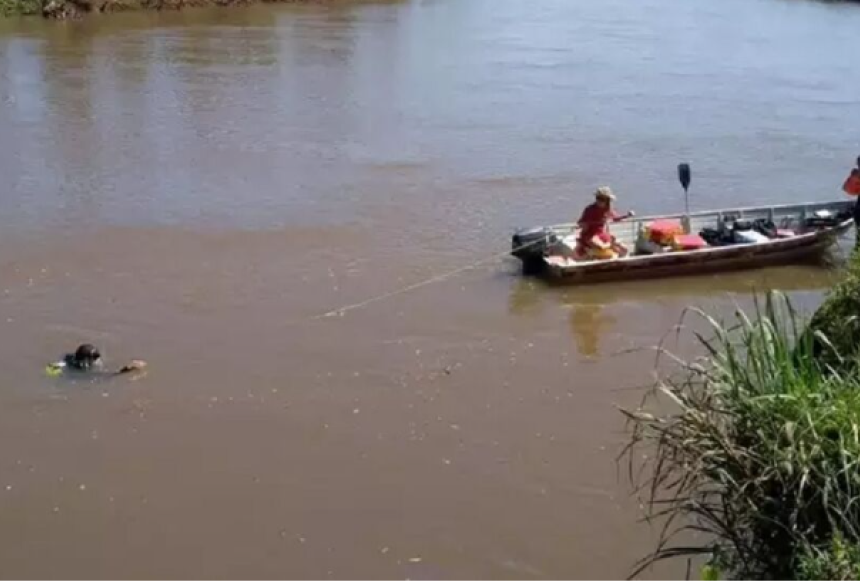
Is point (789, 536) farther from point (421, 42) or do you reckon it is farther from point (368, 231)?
point (421, 42)

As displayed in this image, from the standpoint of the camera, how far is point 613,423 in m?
9.87

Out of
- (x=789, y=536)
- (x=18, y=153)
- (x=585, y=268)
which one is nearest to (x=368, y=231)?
(x=585, y=268)

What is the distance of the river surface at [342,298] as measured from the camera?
324 inches

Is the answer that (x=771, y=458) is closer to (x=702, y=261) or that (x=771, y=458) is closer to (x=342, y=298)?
(x=342, y=298)

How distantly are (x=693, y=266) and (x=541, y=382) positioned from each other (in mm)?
3539

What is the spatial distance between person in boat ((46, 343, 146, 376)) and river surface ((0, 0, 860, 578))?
0.18 m

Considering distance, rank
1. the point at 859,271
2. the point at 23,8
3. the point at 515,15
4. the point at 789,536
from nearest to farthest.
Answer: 1. the point at 789,536
2. the point at 859,271
3. the point at 23,8
4. the point at 515,15

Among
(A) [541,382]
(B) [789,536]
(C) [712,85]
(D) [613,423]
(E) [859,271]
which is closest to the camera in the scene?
(B) [789,536]

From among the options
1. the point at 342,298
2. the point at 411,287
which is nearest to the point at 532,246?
the point at 411,287

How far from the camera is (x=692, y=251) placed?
13.5m

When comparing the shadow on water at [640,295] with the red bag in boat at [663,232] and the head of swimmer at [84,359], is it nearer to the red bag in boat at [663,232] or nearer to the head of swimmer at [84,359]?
the red bag in boat at [663,232]

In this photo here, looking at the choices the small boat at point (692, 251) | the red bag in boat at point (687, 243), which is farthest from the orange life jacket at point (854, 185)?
the red bag in boat at point (687, 243)

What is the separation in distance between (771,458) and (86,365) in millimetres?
6993

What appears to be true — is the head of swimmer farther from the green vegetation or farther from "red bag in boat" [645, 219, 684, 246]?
"red bag in boat" [645, 219, 684, 246]
